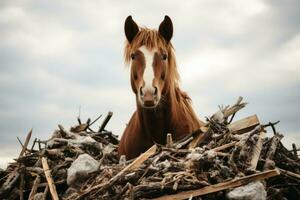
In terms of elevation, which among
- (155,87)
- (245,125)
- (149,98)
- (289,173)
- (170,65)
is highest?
(170,65)

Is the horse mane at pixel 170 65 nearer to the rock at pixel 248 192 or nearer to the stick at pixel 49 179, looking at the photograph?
the stick at pixel 49 179

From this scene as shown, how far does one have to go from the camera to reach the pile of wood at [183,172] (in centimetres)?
377

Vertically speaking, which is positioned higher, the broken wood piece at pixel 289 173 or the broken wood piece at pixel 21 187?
the broken wood piece at pixel 21 187

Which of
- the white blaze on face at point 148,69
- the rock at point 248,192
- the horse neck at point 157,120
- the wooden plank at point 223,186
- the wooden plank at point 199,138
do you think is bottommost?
the rock at point 248,192

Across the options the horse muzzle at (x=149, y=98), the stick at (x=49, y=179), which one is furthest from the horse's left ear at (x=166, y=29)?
the stick at (x=49, y=179)

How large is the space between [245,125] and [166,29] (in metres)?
2.02

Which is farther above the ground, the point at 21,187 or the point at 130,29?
the point at 130,29

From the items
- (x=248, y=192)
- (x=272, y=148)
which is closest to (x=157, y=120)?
(x=272, y=148)

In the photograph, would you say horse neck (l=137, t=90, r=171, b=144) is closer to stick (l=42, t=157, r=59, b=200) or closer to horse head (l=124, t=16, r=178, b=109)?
horse head (l=124, t=16, r=178, b=109)

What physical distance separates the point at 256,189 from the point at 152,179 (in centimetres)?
99

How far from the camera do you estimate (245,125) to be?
5695 millimetres

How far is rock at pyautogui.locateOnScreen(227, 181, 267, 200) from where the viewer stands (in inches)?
140

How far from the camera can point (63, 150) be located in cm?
600

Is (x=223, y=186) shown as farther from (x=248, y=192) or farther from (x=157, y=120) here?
(x=157, y=120)
